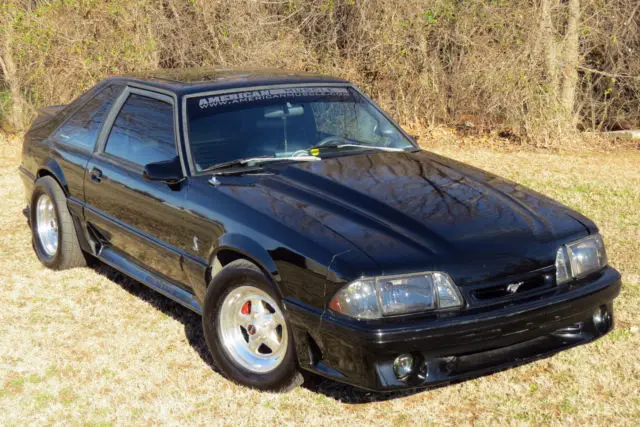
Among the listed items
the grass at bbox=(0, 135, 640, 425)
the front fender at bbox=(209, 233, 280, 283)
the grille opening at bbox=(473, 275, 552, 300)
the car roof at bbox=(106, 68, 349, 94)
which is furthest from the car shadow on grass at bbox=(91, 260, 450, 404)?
the car roof at bbox=(106, 68, 349, 94)

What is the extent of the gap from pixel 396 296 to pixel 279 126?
1.70 meters

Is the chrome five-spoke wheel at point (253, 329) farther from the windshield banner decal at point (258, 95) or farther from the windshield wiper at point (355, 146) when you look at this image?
the windshield banner decal at point (258, 95)

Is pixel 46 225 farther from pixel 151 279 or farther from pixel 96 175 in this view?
pixel 151 279

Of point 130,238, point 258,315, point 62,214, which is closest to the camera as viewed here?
point 258,315

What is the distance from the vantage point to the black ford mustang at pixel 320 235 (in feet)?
12.3

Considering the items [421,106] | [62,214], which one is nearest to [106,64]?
[421,106]

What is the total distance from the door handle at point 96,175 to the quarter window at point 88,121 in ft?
0.67

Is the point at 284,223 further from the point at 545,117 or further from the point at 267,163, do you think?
the point at 545,117

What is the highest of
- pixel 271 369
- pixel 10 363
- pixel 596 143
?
pixel 271 369

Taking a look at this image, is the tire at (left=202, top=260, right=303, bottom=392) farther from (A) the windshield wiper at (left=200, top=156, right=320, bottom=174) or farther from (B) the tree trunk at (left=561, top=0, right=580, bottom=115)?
(B) the tree trunk at (left=561, top=0, right=580, bottom=115)

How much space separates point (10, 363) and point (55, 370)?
302 millimetres

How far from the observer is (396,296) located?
3715mm

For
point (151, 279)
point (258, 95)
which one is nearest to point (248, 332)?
point (151, 279)

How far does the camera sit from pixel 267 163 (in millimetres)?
4820
